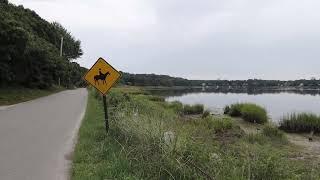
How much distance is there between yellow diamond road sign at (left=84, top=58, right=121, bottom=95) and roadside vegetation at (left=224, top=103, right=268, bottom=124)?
14667 mm

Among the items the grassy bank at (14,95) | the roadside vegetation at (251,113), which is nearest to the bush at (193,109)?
the roadside vegetation at (251,113)

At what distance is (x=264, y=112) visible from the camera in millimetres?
29922

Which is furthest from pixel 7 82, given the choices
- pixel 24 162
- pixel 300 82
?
pixel 300 82

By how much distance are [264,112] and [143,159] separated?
821 inches

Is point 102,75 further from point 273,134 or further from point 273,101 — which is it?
point 273,101

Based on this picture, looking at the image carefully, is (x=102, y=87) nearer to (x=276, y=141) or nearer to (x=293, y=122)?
(x=276, y=141)

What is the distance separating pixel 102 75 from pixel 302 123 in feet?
41.5

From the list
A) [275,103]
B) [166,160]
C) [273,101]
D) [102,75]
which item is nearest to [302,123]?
[102,75]

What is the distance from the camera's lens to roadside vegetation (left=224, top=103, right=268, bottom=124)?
29312 mm

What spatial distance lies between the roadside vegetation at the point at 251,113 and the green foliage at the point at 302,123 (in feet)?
10.3

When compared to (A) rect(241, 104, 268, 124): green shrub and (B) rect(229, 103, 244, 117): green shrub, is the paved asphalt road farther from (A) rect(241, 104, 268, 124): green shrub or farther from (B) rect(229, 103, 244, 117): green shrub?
(B) rect(229, 103, 244, 117): green shrub

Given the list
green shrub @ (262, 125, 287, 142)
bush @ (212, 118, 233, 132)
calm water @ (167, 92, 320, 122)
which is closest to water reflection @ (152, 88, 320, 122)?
calm water @ (167, 92, 320, 122)

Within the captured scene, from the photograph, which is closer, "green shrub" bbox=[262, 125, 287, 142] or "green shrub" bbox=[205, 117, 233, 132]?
"green shrub" bbox=[262, 125, 287, 142]

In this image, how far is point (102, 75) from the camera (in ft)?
53.1
